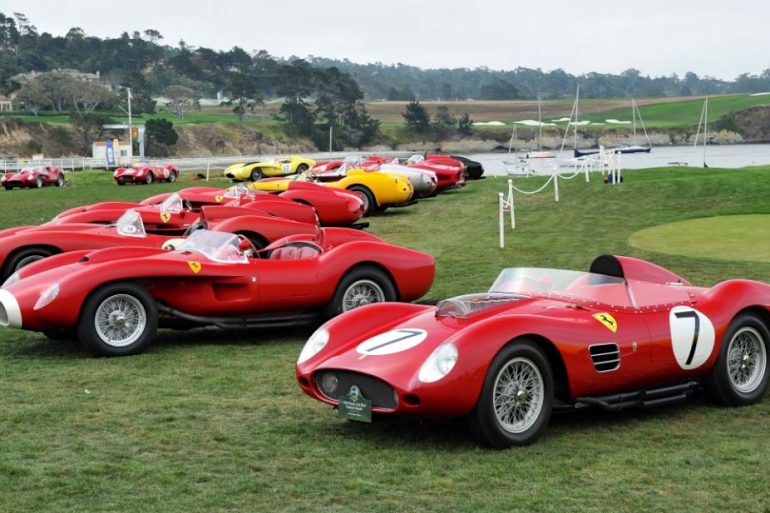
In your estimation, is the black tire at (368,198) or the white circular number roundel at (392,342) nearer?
the white circular number roundel at (392,342)

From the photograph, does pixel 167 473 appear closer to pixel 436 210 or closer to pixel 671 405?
pixel 671 405

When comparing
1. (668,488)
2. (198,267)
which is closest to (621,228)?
(198,267)

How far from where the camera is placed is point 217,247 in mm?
11961

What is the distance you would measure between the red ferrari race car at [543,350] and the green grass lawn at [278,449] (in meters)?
0.25

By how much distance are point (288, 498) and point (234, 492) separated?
1.09 ft

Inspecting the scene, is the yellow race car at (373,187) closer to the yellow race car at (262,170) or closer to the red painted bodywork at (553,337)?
the red painted bodywork at (553,337)

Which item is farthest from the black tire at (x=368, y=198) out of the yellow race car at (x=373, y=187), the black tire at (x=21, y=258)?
the black tire at (x=21, y=258)

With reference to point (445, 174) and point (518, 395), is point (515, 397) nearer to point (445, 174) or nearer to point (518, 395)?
point (518, 395)

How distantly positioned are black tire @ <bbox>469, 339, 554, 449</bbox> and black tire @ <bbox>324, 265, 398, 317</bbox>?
4679 mm

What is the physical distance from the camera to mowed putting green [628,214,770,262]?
19172mm

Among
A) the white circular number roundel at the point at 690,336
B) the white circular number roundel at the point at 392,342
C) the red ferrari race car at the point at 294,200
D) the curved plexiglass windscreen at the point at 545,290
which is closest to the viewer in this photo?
the white circular number roundel at the point at 392,342

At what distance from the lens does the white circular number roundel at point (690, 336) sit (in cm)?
842

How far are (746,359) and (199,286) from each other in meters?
5.46

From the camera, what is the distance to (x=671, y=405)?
8.82 m
